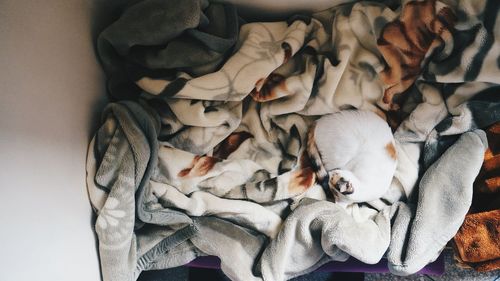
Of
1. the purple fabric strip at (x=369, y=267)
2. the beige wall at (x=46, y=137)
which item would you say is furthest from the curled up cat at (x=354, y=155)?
the beige wall at (x=46, y=137)

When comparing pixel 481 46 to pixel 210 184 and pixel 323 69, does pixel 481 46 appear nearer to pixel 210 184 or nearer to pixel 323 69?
pixel 323 69

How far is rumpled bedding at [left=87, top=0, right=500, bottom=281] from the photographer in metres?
0.88

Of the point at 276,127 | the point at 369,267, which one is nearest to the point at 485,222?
the point at 369,267

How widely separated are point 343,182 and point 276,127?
195 millimetres

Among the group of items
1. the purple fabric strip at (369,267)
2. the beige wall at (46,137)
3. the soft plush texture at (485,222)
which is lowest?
the purple fabric strip at (369,267)

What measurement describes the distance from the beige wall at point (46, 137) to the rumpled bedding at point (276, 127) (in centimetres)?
4

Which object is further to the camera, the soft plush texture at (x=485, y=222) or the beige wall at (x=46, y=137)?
the soft plush texture at (x=485, y=222)

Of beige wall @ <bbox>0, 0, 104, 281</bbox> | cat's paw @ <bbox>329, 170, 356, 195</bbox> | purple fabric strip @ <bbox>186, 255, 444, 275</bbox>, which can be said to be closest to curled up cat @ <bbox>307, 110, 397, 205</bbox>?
cat's paw @ <bbox>329, 170, 356, 195</bbox>

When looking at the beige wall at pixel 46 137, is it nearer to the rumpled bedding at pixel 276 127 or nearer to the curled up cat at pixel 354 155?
the rumpled bedding at pixel 276 127

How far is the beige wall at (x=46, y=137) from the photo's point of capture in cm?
72

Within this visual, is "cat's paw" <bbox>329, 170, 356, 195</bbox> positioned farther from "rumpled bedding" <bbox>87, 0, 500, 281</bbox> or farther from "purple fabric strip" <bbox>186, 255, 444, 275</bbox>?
"purple fabric strip" <bbox>186, 255, 444, 275</bbox>

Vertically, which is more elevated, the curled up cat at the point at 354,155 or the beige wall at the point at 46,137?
the beige wall at the point at 46,137

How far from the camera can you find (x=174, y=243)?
95 centimetres

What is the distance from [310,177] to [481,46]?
411 millimetres
